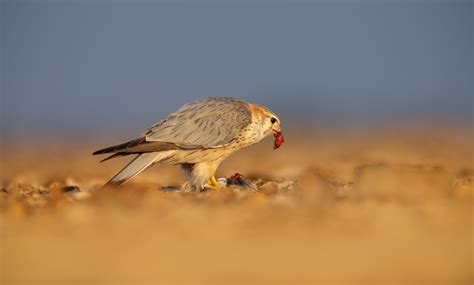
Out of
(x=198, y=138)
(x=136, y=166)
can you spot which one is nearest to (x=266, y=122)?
(x=198, y=138)

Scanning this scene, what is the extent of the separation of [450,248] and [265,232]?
1457mm

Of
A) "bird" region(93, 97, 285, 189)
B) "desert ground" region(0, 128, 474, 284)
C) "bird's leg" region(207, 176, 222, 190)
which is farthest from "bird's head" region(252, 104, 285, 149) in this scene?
"desert ground" region(0, 128, 474, 284)

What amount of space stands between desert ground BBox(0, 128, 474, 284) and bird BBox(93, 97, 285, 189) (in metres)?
0.47

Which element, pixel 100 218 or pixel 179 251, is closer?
pixel 179 251

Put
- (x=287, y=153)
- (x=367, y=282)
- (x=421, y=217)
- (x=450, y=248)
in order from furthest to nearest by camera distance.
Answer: (x=287, y=153), (x=421, y=217), (x=450, y=248), (x=367, y=282)

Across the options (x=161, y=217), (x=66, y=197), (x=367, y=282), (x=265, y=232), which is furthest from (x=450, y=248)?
(x=66, y=197)

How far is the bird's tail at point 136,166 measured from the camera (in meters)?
10.5

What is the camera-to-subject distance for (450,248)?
22.0 ft

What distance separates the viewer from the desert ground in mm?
6324

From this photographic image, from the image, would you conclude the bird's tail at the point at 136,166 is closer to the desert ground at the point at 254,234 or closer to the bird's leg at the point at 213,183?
the desert ground at the point at 254,234

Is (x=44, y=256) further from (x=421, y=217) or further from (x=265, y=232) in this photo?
(x=421, y=217)

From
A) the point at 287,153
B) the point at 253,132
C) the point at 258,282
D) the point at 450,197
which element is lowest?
the point at 258,282

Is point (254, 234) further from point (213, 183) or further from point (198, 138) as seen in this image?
point (213, 183)

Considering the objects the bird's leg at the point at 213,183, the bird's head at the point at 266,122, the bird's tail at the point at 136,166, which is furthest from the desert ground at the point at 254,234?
the bird's head at the point at 266,122
